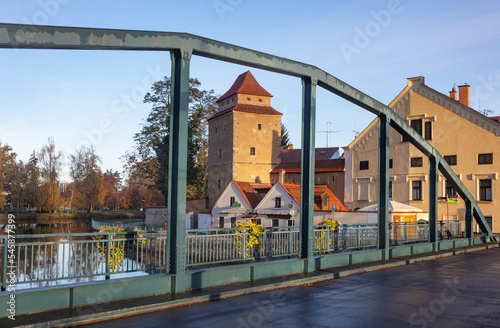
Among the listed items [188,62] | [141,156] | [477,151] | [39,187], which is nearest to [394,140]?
[477,151]

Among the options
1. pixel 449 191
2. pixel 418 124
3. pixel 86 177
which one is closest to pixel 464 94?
pixel 418 124

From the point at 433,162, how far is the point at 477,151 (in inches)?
751

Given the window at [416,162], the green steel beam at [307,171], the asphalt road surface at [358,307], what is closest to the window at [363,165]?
the window at [416,162]

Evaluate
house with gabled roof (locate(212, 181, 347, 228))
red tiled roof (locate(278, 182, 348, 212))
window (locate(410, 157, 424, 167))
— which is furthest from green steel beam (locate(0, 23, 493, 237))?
red tiled roof (locate(278, 182, 348, 212))

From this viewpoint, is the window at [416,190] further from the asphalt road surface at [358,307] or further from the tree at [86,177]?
the tree at [86,177]

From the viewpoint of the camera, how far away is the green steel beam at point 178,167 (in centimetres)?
1031

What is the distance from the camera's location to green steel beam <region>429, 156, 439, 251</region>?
72.6 feet

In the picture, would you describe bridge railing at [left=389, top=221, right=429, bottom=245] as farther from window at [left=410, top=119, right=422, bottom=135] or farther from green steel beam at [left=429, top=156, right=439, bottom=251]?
window at [left=410, top=119, right=422, bottom=135]

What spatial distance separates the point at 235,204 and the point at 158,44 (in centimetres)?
4005

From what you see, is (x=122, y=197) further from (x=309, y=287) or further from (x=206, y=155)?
(x=309, y=287)

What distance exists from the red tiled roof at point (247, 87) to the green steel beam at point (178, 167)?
5474 centimetres

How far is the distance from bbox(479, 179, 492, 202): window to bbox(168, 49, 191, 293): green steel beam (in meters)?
33.9

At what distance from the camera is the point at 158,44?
10000 millimetres

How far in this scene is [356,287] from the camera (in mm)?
12523
